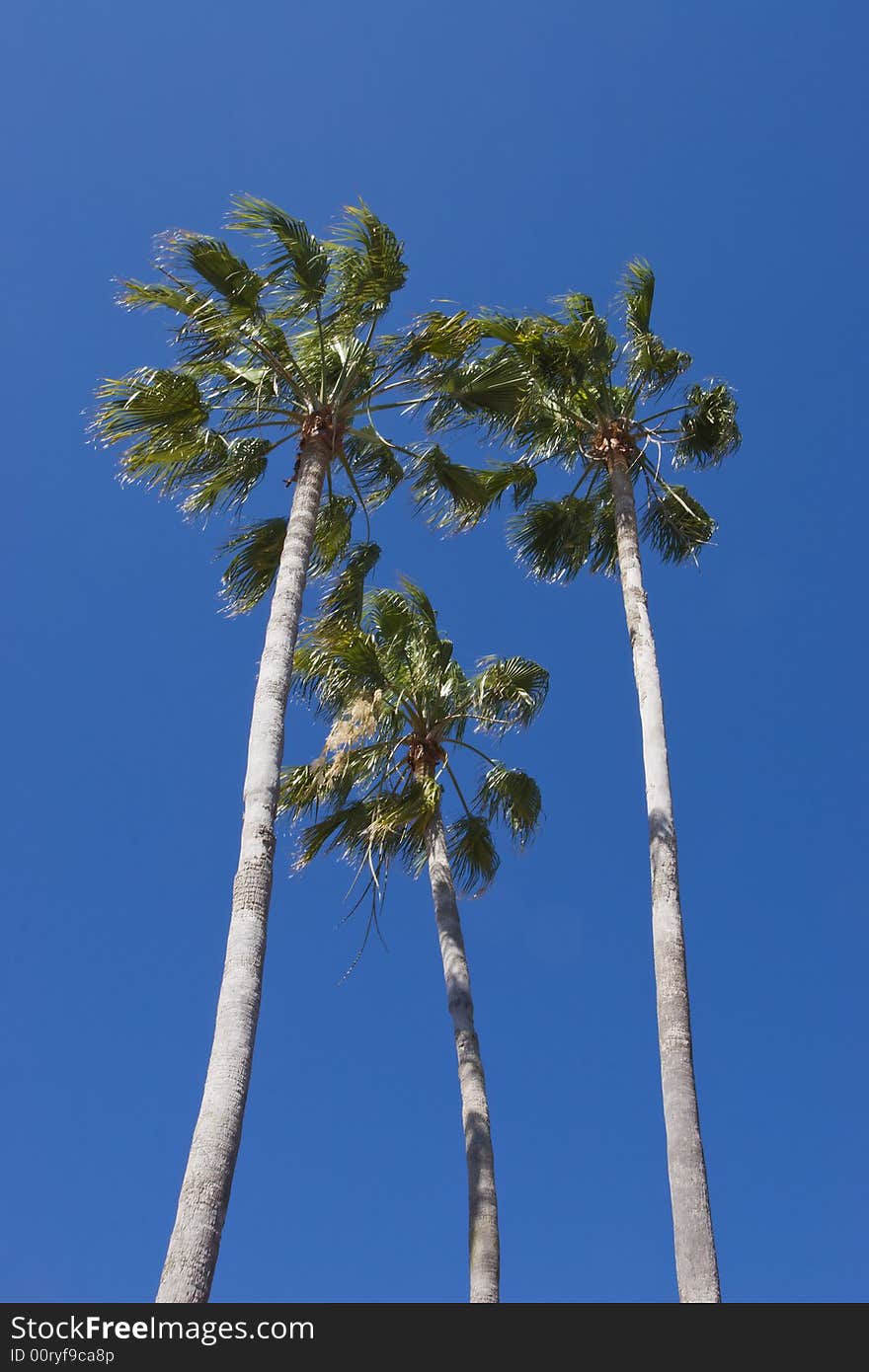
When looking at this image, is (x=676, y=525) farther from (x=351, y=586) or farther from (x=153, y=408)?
(x=153, y=408)

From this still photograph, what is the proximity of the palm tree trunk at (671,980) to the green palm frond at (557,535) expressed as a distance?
158 cm

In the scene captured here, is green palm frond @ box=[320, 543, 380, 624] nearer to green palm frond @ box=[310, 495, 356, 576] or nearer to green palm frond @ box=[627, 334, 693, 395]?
green palm frond @ box=[310, 495, 356, 576]

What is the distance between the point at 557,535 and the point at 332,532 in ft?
10.6

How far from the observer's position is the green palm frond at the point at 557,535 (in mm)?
14961

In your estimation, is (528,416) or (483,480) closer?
(528,416)

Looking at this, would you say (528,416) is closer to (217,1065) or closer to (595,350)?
(595,350)

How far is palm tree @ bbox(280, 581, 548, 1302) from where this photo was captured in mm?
12984

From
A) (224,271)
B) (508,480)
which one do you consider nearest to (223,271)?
(224,271)

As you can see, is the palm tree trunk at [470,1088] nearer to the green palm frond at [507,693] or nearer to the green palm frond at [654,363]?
the green palm frond at [507,693]

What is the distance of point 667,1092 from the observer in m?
8.94

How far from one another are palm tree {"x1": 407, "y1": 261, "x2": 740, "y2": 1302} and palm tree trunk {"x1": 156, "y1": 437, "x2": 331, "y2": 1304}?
10.3 feet

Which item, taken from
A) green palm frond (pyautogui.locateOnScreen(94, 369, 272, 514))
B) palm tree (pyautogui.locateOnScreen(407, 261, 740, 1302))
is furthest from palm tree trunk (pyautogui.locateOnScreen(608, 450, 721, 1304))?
green palm frond (pyautogui.locateOnScreen(94, 369, 272, 514))
